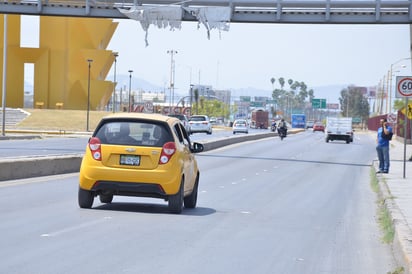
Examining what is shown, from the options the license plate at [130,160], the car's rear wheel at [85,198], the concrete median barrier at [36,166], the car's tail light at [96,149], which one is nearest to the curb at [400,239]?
the license plate at [130,160]

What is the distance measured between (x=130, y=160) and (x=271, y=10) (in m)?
30.3

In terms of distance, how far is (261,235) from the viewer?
1317 cm

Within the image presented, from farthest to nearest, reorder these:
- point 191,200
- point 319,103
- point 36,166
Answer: point 319,103, point 36,166, point 191,200

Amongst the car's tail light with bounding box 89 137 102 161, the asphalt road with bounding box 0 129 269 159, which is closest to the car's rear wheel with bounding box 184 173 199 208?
the car's tail light with bounding box 89 137 102 161

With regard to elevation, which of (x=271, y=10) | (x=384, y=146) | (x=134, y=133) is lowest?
(x=384, y=146)

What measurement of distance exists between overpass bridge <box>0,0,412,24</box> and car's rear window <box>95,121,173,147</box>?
94.9 ft

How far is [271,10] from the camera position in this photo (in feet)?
146

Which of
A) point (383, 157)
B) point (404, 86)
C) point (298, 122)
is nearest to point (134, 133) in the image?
point (404, 86)

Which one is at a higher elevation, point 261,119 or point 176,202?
point 261,119

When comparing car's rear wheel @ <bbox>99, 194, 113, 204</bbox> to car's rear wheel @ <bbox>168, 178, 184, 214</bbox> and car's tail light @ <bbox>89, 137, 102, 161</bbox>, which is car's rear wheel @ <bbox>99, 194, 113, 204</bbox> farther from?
car's rear wheel @ <bbox>168, 178, 184, 214</bbox>

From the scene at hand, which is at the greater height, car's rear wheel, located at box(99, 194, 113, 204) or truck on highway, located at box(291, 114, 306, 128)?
truck on highway, located at box(291, 114, 306, 128)

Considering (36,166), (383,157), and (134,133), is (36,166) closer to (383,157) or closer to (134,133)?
(134,133)

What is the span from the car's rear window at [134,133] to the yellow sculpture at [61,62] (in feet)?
297

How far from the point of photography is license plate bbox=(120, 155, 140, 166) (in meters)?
15.2
